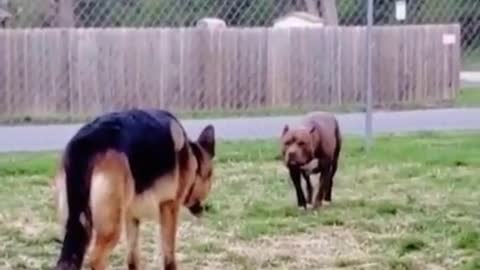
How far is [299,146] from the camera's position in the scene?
9664 millimetres

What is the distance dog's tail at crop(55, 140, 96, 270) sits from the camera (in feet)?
21.1

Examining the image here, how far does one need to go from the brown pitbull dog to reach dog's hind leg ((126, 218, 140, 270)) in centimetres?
226

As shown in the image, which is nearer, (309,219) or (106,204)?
(106,204)

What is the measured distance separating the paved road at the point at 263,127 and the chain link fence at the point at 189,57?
102cm

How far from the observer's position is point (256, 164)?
12711 millimetres

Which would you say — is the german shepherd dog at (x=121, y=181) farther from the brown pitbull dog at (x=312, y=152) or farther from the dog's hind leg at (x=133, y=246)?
the brown pitbull dog at (x=312, y=152)

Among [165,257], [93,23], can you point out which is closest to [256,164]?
[165,257]

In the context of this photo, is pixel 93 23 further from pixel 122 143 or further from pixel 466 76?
pixel 122 143

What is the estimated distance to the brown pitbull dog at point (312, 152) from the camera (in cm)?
967

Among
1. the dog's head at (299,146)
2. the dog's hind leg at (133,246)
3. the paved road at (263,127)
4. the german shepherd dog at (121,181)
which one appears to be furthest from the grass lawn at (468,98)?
the german shepherd dog at (121,181)

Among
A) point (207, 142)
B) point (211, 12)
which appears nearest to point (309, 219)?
point (207, 142)

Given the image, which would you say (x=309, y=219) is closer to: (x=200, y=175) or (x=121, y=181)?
(x=200, y=175)

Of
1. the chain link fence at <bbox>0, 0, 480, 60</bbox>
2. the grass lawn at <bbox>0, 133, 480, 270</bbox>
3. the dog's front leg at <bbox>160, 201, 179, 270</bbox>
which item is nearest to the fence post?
the grass lawn at <bbox>0, 133, 480, 270</bbox>

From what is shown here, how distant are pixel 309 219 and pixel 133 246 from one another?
7.29ft
